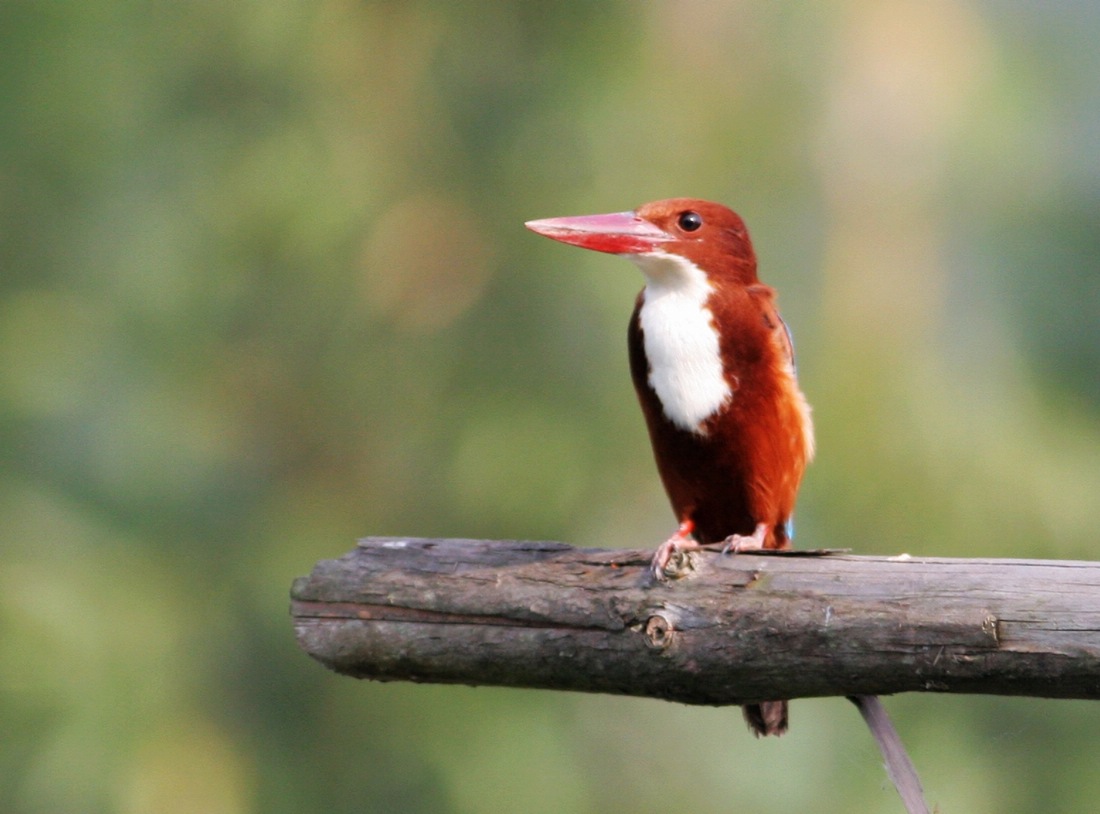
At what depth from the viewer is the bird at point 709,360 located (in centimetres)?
283

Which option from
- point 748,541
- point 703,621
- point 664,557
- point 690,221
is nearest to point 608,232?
point 690,221

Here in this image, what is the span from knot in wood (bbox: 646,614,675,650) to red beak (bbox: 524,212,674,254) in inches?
37.1

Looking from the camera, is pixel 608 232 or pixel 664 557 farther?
pixel 608 232

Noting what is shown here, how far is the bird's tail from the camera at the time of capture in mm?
2562

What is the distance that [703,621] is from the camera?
215cm

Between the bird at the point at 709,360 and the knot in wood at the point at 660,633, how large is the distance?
664 mm

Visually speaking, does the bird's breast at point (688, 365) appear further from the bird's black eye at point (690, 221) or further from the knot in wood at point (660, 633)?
the knot in wood at point (660, 633)

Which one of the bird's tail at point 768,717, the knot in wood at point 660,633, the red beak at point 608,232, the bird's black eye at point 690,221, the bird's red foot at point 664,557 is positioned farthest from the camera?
the bird's black eye at point 690,221

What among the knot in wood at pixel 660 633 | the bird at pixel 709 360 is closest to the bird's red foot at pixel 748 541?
the bird at pixel 709 360

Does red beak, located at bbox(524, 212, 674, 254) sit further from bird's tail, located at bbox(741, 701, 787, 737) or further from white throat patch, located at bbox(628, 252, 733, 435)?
bird's tail, located at bbox(741, 701, 787, 737)

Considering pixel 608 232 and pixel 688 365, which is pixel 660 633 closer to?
pixel 688 365

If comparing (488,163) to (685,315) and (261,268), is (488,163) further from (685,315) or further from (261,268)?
(685,315)

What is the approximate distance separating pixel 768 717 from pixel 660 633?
0.55 m

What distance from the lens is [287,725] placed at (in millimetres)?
5156
